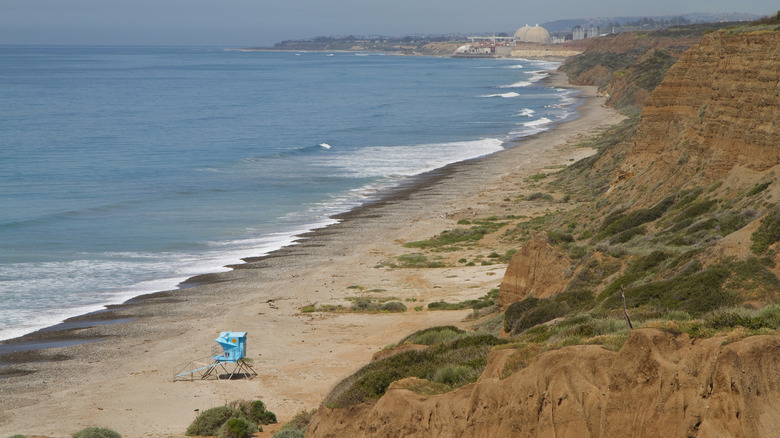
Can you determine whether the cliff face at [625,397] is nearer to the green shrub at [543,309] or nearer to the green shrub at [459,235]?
the green shrub at [543,309]

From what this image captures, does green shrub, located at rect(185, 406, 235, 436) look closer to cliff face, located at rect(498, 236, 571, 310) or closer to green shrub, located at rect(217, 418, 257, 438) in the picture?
green shrub, located at rect(217, 418, 257, 438)

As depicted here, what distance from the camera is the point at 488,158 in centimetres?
6625

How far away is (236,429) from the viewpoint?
1588 centimetres

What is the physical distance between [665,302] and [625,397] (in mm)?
6665

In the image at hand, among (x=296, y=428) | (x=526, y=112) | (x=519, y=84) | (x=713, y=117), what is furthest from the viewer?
(x=519, y=84)

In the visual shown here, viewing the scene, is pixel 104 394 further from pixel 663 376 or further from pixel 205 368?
pixel 663 376

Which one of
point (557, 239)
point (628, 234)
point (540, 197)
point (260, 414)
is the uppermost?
point (557, 239)

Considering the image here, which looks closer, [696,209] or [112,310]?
[696,209]

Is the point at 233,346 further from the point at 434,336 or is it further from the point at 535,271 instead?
the point at 535,271

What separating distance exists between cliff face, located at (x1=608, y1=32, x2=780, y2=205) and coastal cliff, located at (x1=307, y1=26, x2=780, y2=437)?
0.21ft

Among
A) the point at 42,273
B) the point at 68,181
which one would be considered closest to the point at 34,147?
the point at 68,181

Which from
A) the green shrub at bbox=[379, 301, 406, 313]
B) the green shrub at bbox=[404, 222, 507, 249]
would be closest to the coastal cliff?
the green shrub at bbox=[404, 222, 507, 249]

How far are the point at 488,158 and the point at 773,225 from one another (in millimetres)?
51227

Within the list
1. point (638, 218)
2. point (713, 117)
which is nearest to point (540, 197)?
point (713, 117)
